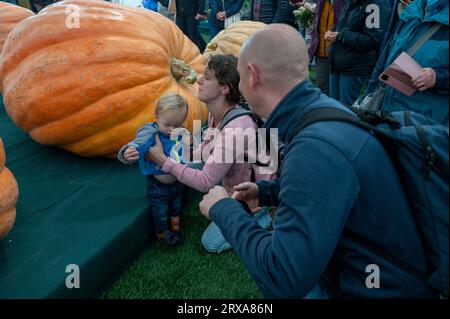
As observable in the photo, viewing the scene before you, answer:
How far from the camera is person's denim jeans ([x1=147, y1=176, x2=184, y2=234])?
2164 millimetres

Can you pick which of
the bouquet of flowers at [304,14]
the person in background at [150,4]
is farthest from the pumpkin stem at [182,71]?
the person in background at [150,4]

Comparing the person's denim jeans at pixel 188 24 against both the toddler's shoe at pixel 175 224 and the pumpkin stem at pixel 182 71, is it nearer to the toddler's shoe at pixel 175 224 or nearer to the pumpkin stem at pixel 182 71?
the pumpkin stem at pixel 182 71

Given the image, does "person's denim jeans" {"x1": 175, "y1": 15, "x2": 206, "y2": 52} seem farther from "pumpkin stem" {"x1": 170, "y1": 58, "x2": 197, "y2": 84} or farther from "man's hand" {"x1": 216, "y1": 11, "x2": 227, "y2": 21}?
"pumpkin stem" {"x1": 170, "y1": 58, "x2": 197, "y2": 84}

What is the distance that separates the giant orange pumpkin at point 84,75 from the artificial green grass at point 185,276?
0.81 metres

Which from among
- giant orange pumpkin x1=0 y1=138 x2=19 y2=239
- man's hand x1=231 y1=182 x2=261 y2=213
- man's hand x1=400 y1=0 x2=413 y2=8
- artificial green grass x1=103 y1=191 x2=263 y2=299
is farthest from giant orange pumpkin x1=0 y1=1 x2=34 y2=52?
man's hand x1=400 y1=0 x2=413 y2=8

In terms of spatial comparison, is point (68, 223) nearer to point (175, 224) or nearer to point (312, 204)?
point (175, 224)

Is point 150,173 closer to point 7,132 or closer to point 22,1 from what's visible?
point 7,132

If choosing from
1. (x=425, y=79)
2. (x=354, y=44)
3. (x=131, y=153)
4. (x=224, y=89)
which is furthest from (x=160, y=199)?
(x=354, y=44)

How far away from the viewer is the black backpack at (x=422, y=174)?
92cm

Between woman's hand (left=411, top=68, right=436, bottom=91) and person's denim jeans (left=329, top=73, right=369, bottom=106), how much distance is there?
3.95ft

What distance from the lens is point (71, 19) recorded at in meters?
2.34

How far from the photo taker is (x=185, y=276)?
2.05 meters

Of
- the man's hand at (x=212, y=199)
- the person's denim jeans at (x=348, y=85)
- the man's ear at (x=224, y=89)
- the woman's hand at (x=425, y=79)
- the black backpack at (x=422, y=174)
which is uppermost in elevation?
the black backpack at (x=422, y=174)
